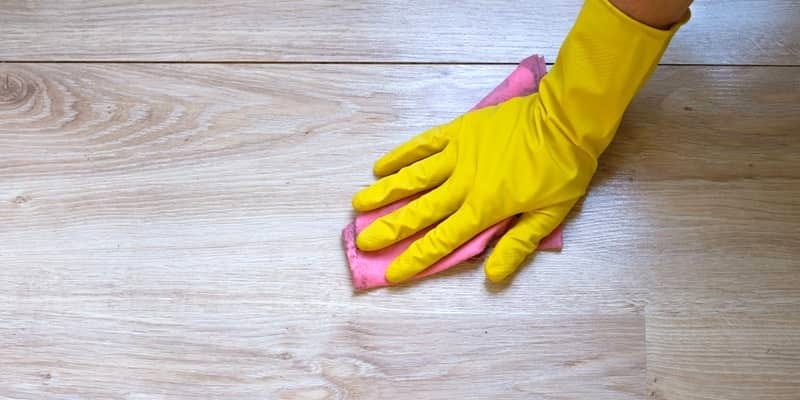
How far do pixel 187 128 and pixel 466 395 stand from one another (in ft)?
1.41

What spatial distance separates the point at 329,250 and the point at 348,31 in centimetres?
26

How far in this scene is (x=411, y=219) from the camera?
80cm

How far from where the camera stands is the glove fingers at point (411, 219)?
2.64 ft

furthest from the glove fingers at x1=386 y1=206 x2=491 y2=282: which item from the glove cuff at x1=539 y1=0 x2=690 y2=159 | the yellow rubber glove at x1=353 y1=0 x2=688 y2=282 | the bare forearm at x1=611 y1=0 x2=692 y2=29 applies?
the bare forearm at x1=611 y1=0 x2=692 y2=29

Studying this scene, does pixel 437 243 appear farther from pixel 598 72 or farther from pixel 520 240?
pixel 598 72

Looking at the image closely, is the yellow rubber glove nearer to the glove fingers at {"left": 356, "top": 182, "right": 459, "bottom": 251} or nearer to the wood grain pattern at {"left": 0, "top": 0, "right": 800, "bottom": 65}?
the glove fingers at {"left": 356, "top": 182, "right": 459, "bottom": 251}

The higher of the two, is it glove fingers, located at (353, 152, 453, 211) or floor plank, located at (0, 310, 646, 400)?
glove fingers, located at (353, 152, 453, 211)

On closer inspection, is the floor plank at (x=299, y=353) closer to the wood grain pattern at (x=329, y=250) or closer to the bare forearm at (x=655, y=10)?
the wood grain pattern at (x=329, y=250)

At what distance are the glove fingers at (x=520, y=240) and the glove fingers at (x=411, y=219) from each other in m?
0.07

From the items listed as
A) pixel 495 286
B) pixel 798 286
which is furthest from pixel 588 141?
pixel 798 286

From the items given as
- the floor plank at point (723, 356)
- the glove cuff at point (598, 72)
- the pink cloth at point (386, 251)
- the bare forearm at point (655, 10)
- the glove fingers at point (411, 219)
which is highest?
the bare forearm at point (655, 10)

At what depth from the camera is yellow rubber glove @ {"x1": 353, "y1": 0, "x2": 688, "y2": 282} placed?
2.54ft

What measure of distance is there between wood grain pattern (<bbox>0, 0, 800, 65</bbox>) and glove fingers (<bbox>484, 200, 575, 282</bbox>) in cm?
20

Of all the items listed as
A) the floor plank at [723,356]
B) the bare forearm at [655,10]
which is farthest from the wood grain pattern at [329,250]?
the bare forearm at [655,10]
